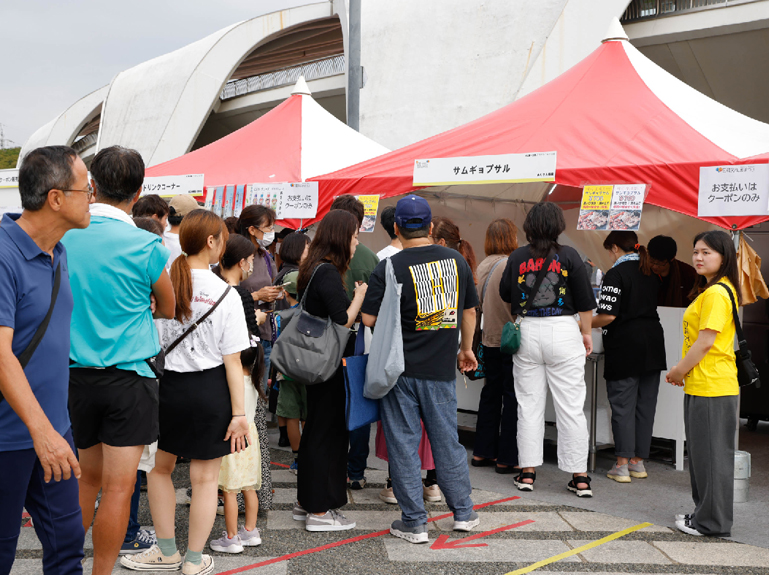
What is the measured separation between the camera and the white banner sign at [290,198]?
690 centimetres

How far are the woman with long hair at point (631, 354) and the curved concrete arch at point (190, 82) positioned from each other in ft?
74.4

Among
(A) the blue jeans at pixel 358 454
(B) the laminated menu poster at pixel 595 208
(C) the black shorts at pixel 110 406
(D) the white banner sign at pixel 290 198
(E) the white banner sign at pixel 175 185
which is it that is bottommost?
(A) the blue jeans at pixel 358 454

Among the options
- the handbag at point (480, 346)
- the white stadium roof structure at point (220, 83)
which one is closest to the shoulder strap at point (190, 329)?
the handbag at point (480, 346)

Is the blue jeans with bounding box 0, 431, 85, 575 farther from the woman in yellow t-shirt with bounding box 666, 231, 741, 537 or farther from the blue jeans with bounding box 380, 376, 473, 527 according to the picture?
the woman in yellow t-shirt with bounding box 666, 231, 741, 537

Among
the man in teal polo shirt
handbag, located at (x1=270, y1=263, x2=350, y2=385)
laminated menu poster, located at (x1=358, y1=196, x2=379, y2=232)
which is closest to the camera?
the man in teal polo shirt

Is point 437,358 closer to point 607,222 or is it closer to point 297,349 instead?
point 297,349

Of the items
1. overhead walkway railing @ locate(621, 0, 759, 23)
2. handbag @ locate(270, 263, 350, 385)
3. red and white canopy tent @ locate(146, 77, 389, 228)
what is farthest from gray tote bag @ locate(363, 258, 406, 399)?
overhead walkway railing @ locate(621, 0, 759, 23)

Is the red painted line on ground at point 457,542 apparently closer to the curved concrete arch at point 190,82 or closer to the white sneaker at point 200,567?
the white sneaker at point 200,567

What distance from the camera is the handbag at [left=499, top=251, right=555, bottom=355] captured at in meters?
4.62

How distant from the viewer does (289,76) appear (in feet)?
94.8

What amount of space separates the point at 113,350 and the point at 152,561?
1179mm

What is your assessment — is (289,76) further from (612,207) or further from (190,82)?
(612,207)

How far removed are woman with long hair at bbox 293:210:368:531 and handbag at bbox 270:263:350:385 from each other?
0.05m

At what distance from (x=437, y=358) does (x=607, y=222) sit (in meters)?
1.92
